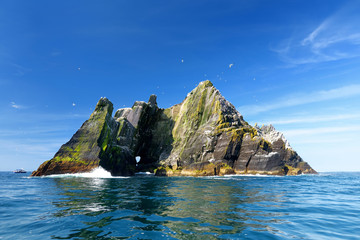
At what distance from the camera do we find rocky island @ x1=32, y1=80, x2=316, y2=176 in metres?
59.3

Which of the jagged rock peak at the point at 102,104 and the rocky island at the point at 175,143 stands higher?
the jagged rock peak at the point at 102,104

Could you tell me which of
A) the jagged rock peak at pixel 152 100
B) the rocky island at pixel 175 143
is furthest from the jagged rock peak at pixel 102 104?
the jagged rock peak at pixel 152 100

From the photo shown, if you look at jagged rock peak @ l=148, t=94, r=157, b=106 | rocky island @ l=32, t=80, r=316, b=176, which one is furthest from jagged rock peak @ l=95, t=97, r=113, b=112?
jagged rock peak @ l=148, t=94, r=157, b=106

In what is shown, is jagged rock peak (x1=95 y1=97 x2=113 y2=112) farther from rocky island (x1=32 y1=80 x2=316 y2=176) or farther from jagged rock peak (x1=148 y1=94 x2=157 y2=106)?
jagged rock peak (x1=148 y1=94 x2=157 y2=106)

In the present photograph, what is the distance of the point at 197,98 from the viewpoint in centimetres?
9375

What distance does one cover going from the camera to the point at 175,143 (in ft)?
295

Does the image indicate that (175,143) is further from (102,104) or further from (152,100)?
(102,104)

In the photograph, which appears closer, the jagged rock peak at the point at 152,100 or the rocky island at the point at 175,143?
the rocky island at the point at 175,143

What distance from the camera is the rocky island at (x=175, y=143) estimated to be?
59.3 metres

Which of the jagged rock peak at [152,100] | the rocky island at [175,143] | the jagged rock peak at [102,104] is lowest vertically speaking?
the rocky island at [175,143]

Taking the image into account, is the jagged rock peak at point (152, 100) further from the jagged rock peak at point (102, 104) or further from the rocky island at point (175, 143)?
the jagged rock peak at point (102, 104)

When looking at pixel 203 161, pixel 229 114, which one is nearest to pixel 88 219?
pixel 203 161

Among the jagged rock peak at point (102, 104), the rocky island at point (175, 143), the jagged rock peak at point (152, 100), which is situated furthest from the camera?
the jagged rock peak at point (152, 100)

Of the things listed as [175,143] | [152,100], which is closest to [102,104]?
[152,100]
